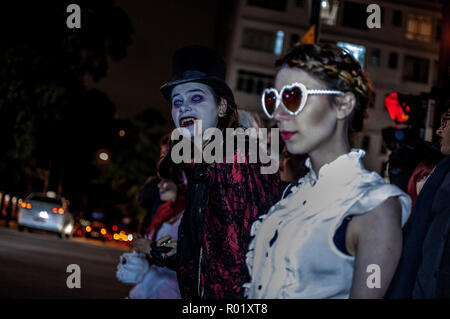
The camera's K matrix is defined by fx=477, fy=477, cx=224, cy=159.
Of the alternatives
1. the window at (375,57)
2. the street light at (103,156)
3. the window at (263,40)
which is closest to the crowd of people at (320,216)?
the street light at (103,156)

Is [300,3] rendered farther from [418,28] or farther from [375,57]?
[418,28]

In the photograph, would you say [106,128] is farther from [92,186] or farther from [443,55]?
[443,55]

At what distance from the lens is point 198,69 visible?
2.76m

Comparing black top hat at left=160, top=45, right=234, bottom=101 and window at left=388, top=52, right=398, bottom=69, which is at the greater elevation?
window at left=388, top=52, right=398, bottom=69

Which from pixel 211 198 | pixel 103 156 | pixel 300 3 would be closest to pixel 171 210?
pixel 211 198

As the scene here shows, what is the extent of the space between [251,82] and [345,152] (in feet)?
120

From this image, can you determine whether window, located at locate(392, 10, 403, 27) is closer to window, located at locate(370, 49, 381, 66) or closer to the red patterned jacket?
window, located at locate(370, 49, 381, 66)

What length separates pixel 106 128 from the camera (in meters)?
29.1

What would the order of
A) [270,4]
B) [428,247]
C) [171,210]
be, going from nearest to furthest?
[428,247] → [171,210] → [270,4]

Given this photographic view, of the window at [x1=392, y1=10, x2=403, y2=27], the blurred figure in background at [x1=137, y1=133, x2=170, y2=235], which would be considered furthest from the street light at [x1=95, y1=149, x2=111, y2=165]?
the blurred figure in background at [x1=137, y1=133, x2=170, y2=235]

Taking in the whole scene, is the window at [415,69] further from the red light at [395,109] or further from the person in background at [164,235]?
the person in background at [164,235]

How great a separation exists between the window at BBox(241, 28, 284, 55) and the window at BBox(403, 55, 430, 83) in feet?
34.2

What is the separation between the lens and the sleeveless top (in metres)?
1.48

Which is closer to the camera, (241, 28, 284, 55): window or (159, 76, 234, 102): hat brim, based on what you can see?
(159, 76, 234, 102): hat brim
